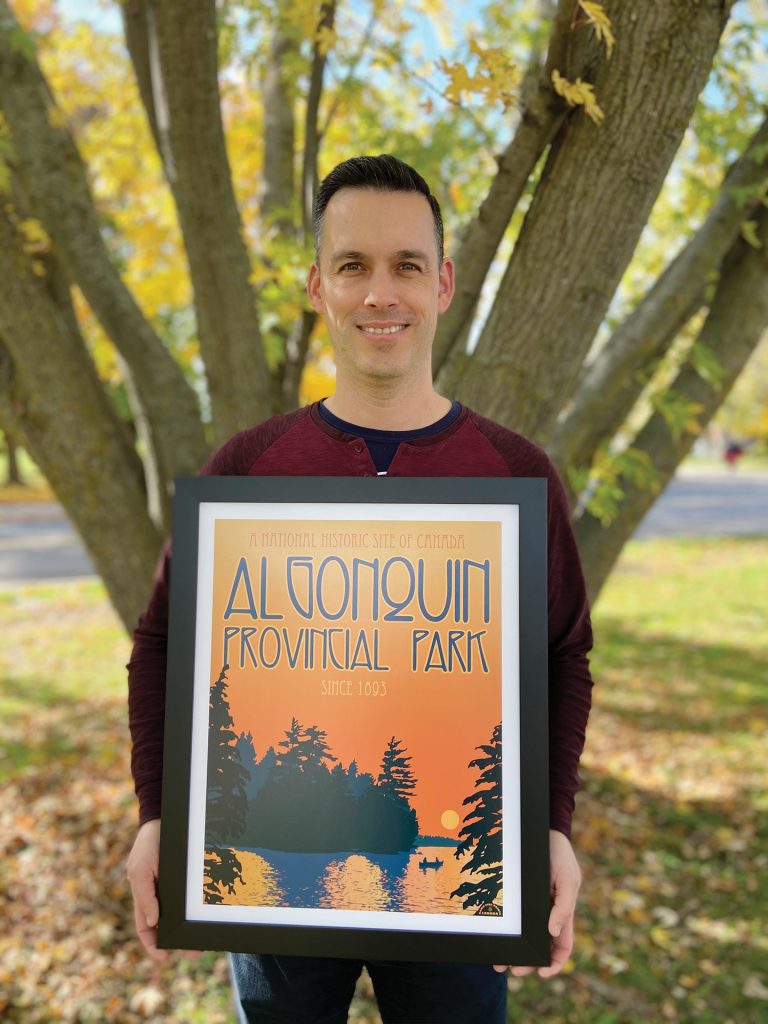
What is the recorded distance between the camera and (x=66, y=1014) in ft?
11.6

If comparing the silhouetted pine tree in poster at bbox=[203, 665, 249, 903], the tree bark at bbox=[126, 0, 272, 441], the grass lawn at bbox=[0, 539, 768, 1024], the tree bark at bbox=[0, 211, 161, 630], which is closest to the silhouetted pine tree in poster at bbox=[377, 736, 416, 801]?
the silhouetted pine tree in poster at bbox=[203, 665, 249, 903]

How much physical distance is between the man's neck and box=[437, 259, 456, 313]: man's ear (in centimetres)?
24

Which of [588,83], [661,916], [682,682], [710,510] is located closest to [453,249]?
[588,83]

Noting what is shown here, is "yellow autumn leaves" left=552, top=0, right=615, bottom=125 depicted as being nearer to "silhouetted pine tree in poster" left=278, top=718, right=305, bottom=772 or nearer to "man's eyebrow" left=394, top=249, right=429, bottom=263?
"man's eyebrow" left=394, top=249, right=429, bottom=263

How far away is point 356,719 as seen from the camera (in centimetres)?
166

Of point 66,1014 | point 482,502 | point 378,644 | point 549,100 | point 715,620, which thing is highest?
point 715,620

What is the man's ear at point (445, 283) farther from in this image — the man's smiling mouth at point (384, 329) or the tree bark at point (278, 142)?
the tree bark at point (278, 142)

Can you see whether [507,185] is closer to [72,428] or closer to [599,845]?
[72,428]

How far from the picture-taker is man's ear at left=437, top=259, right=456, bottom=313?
1970 millimetres

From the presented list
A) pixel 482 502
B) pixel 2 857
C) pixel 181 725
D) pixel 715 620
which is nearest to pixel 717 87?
pixel 482 502

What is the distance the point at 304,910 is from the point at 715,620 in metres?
9.56

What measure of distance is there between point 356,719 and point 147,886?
539mm

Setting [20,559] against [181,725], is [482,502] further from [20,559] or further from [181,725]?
[20,559]

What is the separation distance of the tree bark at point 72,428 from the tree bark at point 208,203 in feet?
1.48
